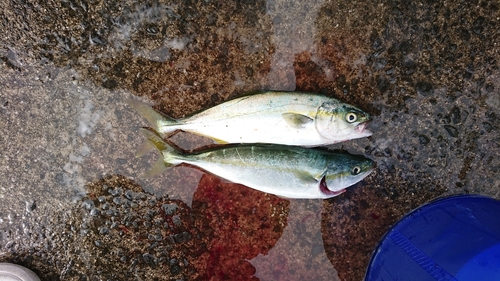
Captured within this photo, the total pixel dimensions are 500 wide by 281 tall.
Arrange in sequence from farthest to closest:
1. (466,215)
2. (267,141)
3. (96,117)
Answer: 1. (96,117)
2. (267,141)
3. (466,215)

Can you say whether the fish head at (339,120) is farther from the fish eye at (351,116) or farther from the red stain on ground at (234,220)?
the red stain on ground at (234,220)

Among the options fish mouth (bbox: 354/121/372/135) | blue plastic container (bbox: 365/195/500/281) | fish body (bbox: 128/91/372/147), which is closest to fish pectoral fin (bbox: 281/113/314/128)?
fish body (bbox: 128/91/372/147)

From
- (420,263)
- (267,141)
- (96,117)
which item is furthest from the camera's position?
(96,117)

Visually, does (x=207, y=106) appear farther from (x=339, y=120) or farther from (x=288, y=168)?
(x=339, y=120)

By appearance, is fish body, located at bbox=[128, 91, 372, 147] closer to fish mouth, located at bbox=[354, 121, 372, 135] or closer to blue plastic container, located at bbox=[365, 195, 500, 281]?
fish mouth, located at bbox=[354, 121, 372, 135]

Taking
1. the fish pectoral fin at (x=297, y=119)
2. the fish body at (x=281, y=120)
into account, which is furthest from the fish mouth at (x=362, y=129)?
the fish pectoral fin at (x=297, y=119)

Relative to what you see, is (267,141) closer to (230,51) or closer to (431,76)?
(230,51)

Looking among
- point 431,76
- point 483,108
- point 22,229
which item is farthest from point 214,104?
point 483,108
